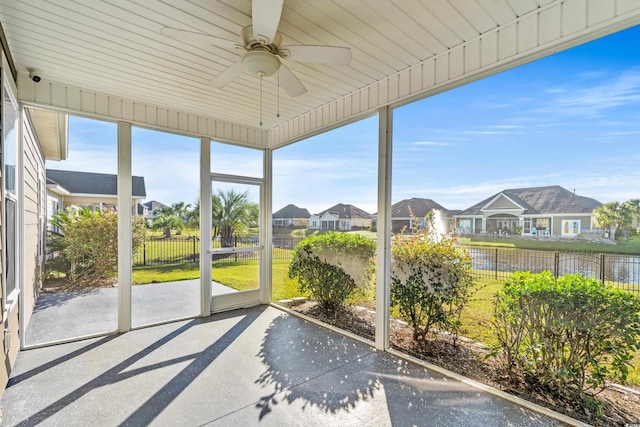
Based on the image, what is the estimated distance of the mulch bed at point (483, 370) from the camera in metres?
2.06

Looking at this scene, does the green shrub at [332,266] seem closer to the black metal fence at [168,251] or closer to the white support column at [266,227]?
the white support column at [266,227]

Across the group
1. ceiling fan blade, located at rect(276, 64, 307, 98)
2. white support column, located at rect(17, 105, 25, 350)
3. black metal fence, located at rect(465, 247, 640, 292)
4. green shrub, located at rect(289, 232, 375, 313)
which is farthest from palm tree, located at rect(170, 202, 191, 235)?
black metal fence, located at rect(465, 247, 640, 292)

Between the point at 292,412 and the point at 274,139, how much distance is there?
3875mm

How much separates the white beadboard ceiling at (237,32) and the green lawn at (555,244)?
1449mm

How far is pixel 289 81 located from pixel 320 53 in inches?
18.7

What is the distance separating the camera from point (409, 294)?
3248 millimetres

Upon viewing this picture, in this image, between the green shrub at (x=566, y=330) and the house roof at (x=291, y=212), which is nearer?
the green shrub at (x=566, y=330)

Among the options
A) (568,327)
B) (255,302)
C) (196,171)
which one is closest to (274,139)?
(196,171)

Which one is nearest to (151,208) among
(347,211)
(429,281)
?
(347,211)

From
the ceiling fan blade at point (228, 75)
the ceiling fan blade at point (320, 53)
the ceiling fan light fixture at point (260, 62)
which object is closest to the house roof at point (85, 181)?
the ceiling fan blade at point (228, 75)

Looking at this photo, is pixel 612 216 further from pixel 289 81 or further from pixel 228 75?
pixel 228 75

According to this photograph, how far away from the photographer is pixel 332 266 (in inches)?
167

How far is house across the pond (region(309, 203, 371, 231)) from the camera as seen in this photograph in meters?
3.76

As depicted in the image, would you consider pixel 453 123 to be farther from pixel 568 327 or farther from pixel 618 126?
pixel 568 327
